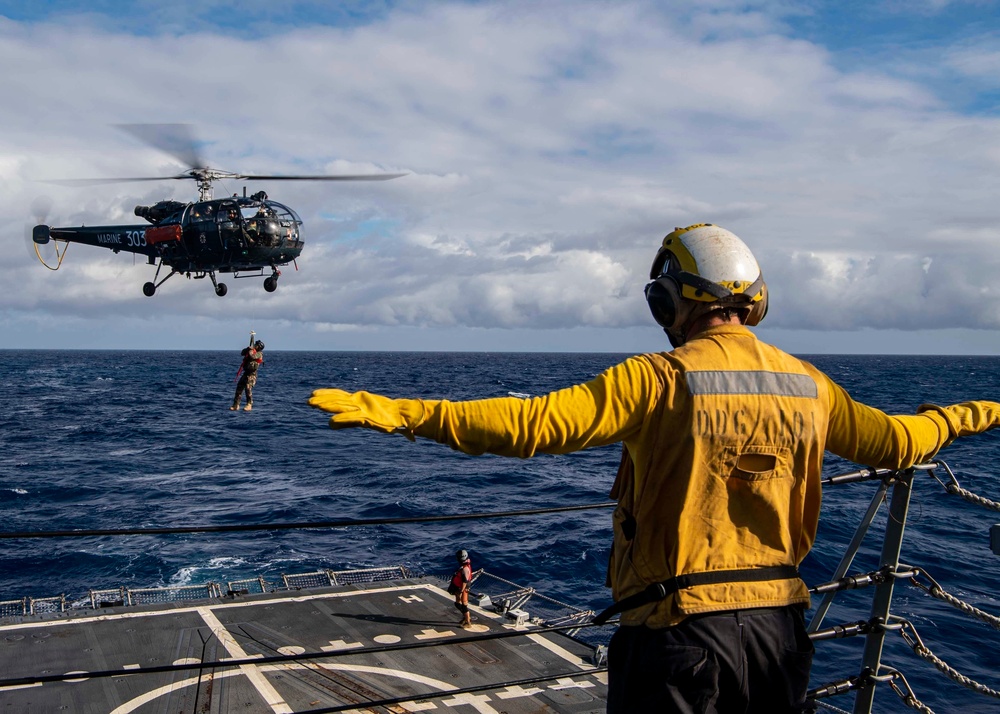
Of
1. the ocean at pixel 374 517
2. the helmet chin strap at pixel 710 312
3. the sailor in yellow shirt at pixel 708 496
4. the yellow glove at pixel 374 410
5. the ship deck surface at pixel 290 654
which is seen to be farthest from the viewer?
the ocean at pixel 374 517

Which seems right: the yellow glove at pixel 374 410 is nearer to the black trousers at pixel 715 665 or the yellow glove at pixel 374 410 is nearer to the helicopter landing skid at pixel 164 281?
the black trousers at pixel 715 665

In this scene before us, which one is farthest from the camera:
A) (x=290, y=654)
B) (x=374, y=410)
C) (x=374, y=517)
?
(x=374, y=517)

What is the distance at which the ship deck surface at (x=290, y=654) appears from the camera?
13102 millimetres

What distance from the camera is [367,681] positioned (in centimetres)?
1406

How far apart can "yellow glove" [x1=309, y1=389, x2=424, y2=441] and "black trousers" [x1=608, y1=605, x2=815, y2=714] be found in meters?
1.28

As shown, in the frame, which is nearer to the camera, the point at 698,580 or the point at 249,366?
the point at 698,580

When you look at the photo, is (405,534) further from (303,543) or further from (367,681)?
(367,681)

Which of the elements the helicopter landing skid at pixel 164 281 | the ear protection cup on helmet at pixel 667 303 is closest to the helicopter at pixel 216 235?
the helicopter landing skid at pixel 164 281

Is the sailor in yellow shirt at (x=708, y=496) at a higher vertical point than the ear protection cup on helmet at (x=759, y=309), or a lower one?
lower

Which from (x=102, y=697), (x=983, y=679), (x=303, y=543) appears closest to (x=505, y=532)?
(x=303, y=543)

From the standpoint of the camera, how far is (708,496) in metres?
3.07

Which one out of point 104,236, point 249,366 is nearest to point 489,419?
point 249,366

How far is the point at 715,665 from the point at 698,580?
0.32 m

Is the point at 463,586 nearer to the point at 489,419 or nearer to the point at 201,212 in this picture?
the point at 489,419
